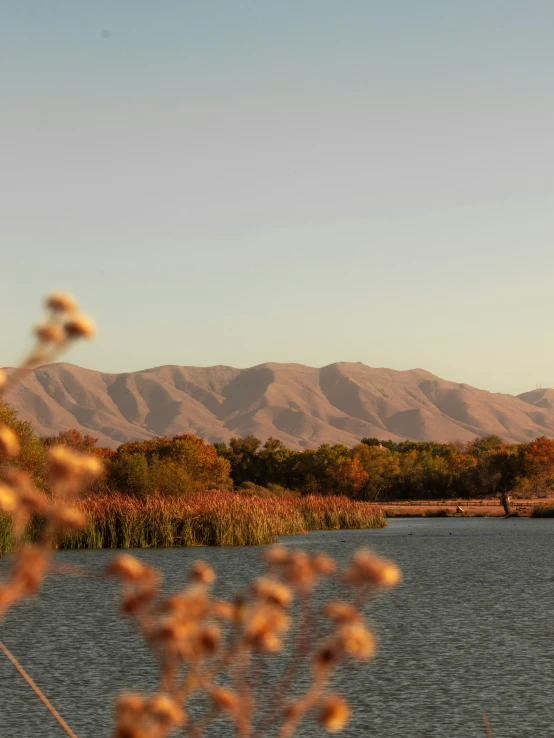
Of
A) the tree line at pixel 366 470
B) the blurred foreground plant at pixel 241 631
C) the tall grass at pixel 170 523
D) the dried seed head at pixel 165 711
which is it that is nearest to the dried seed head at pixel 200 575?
the blurred foreground plant at pixel 241 631

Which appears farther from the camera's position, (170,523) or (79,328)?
(170,523)

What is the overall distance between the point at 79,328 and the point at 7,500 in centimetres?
40

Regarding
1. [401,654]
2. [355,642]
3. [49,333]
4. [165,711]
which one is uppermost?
[49,333]

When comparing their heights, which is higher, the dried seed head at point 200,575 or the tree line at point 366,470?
the tree line at point 366,470

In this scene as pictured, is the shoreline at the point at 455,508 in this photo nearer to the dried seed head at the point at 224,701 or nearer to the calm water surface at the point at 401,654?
the calm water surface at the point at 401,654

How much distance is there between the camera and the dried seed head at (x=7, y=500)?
7.13ft

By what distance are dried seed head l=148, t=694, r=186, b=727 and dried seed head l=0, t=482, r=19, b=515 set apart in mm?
521

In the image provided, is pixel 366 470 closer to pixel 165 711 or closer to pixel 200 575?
pixel 200 575

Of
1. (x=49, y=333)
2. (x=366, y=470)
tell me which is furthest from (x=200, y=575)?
(x=366, y=470)

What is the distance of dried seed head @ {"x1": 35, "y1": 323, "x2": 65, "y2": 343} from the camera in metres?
2.34

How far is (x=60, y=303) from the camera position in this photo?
96.1 inches

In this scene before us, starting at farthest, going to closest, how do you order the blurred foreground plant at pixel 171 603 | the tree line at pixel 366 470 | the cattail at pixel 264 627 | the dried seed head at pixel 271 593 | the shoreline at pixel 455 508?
the tree line at pixel 366 470 → the shoreline at pixel 455 508 → the dried seed head at pixel 271 593 → the cattail at pixel 264 627 → the blurred foreground plant at pixel 171 603

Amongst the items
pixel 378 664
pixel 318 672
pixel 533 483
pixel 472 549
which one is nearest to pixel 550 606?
pixel 378 664

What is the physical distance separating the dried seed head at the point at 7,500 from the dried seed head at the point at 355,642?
0.76 m
